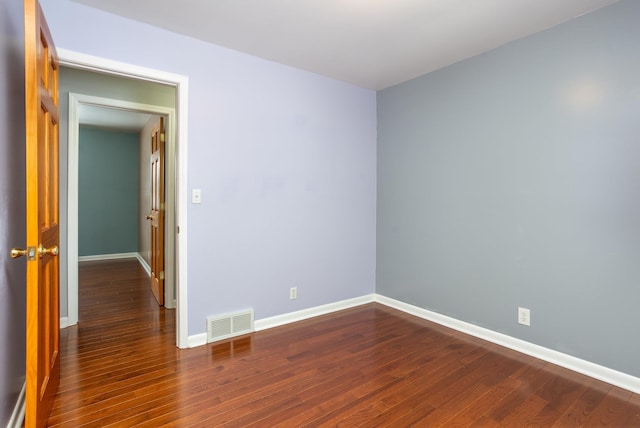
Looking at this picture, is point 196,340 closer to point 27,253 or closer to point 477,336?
point 27,253

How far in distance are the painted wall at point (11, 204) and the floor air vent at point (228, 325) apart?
3.98 ft

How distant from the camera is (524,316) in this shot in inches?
106

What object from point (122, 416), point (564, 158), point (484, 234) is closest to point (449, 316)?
point (484, 234)

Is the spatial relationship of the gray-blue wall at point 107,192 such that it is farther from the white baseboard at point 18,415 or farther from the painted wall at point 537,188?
the painted wall at point 537,188

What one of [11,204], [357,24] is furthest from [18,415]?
[357,24]

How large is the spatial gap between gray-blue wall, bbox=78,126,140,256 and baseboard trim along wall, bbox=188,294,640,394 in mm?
4995

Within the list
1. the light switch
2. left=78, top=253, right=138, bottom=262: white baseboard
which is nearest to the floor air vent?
the light switch

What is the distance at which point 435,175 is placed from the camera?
334 centimetres

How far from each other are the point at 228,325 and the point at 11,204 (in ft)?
5.84

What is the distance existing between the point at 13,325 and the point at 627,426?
3.24 meters

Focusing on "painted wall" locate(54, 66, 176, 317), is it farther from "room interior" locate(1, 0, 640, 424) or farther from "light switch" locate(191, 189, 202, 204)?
"light switch" locate(191, 189, 202, 204)

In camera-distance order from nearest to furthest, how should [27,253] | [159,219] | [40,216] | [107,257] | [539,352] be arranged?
[27,253] → [40,216] → [539,352] → [159,219] → [107,257]

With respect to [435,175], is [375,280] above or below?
below

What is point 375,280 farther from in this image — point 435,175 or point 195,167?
point 195,167
